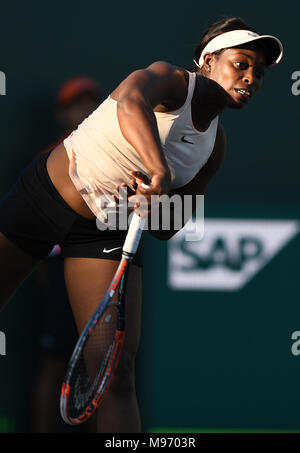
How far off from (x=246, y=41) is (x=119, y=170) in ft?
1.67

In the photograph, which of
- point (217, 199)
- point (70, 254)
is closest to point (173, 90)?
point (70, 254)

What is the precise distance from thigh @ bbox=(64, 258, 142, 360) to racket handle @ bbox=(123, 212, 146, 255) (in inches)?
5.0

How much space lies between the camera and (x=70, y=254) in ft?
7.70

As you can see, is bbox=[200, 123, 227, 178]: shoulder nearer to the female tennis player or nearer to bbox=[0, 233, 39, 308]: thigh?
the female tennis player

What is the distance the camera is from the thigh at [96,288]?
2.26m

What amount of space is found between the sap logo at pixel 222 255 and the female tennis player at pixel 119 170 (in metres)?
1.21

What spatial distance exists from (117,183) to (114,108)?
208 mm

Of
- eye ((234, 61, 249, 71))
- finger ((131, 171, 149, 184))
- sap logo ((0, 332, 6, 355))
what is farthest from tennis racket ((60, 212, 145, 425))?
sap logo ((0, 332, 6, 355))

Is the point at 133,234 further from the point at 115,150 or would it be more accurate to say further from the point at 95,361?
the point at 95,361

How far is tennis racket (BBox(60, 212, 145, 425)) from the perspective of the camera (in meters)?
2.14

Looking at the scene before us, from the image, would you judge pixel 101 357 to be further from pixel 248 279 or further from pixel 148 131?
pixel 248 279

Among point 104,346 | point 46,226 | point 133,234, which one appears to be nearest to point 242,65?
point 133,234

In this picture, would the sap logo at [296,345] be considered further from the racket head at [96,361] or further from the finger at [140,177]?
the finger at [140,177]

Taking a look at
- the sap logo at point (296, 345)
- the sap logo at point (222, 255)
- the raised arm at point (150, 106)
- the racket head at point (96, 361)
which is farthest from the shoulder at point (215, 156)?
the sap logo at point (296, 345)
